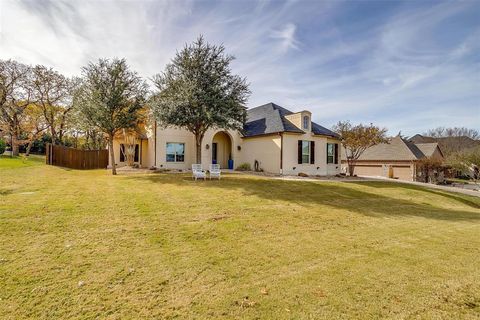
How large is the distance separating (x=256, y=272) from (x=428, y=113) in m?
34.6

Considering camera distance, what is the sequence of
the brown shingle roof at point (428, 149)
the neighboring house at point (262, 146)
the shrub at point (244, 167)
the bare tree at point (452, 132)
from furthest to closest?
the bare tree at point (452, 132) < the brown shingle roof at point (428, 149) < the shrub at point (244, 167) < the neighboring house at point (262, 146)

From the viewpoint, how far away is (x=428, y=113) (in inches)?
1190

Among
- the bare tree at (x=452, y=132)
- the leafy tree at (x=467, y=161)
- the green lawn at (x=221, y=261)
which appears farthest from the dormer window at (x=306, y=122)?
the bare tree at (x=452, y=132)

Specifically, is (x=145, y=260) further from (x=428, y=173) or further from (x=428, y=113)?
(x=428, y=173)

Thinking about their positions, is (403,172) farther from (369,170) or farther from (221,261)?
(221,261)

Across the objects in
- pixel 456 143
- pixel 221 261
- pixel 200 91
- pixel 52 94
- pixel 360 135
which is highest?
pixel 52 94

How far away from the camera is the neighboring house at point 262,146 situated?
2092cm

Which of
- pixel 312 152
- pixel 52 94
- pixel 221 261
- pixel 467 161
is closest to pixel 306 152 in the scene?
pixel 312 152

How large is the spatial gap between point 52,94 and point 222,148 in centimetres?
2136

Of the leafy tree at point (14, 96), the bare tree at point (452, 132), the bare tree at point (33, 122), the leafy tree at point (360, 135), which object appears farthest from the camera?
the bare tree at point (452, 132)

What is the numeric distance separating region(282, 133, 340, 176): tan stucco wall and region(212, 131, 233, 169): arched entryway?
223 inches

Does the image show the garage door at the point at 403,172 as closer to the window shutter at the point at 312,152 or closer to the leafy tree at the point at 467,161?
the leafy tree at the point at 467,161

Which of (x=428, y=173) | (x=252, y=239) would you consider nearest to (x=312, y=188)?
(x=252, y=239)

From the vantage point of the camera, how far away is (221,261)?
4.94m
